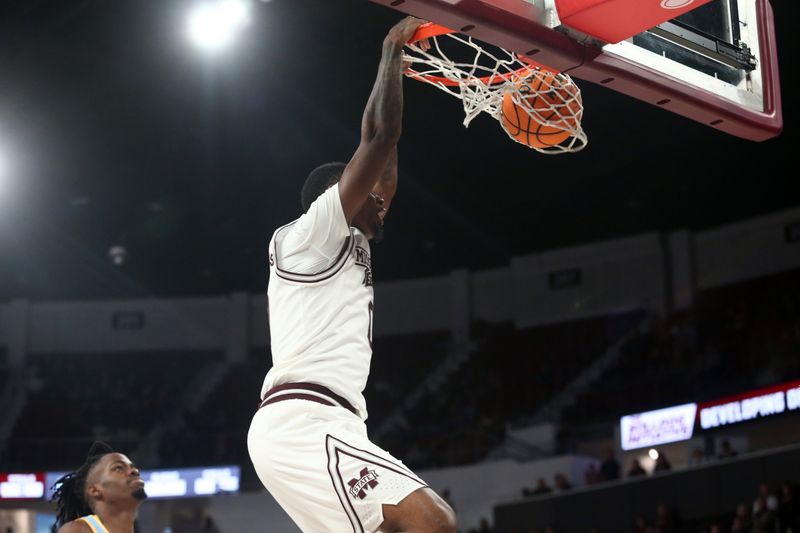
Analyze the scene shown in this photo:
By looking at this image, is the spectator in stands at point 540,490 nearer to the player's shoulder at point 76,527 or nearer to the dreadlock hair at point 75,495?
the dreadlock hair at point 75,495

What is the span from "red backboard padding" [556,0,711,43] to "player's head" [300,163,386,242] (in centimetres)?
92

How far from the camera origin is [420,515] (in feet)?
10.6

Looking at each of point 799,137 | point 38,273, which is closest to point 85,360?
point 38,273

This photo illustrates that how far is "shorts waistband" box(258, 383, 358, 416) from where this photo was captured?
353cm

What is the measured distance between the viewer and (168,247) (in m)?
21.8

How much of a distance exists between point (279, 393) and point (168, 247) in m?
18.6

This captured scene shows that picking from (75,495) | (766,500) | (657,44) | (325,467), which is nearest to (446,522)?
(325,467)

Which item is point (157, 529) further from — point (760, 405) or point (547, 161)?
point (760, 405)

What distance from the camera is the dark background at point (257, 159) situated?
1352cm

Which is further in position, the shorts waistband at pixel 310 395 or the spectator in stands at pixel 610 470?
the spectator in stands at pixel 610 470

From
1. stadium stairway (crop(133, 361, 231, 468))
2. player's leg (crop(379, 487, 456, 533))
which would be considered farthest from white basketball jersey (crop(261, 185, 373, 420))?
stadium stairway (crop(133, 361, 231, 468))

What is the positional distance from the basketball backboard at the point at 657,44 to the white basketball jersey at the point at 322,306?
0.75 m

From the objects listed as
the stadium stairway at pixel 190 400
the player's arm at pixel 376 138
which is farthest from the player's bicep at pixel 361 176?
the stadium stairway at pixel 190 400

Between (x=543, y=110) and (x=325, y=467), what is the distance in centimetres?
195
